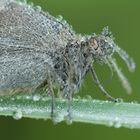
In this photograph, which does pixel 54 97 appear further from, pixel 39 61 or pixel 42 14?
pixel 42 14

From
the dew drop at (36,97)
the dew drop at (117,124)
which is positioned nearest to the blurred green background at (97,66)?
the dew drop at (36,97)

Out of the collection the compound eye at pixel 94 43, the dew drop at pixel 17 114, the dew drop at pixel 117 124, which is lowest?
the dew drop at pixel 117 124

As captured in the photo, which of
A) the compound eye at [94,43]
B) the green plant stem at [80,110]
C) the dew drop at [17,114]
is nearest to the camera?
the dew drop at [17,114]

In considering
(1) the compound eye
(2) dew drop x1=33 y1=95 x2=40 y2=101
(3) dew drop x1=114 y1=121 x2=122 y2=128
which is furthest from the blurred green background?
(3) dew drop x1=114 y1=121 x2=122 y2=128

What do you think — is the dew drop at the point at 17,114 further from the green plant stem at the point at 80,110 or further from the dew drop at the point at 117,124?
the dew drop at the point at 117,124

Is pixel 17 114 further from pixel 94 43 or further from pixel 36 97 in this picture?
pixel 94 43

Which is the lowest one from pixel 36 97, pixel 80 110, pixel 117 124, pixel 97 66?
pixel 117 124

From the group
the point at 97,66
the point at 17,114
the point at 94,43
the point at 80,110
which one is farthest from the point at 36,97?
the point at 97,66
